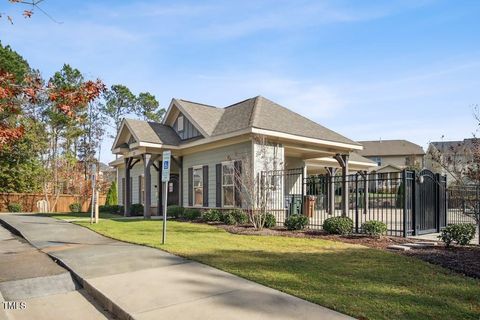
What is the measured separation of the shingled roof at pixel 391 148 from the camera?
179ft

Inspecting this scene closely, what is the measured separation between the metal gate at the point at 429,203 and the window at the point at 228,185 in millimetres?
7238

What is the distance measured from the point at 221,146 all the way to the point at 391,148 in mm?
45821

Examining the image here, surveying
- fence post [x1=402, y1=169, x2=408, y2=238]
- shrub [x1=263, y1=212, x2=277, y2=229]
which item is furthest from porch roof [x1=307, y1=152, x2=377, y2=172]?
fence post [x1=402, y1=169, x2=408, y2=238]

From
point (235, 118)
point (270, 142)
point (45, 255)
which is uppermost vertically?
point (235, 118)

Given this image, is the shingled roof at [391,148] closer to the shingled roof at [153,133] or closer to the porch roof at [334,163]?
the porch roof at [334,163]

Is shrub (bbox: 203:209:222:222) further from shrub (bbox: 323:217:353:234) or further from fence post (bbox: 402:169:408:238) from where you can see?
fence post (bbox: 402:169:408:238)

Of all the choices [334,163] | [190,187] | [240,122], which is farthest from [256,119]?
[334,163]

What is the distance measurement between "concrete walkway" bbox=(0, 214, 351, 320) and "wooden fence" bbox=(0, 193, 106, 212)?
25.0 meters

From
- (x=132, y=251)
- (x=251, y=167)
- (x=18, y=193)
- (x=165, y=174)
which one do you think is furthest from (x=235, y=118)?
(x=18, y=193)

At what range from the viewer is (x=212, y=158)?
1741 centimetres

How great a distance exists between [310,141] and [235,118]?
361cm

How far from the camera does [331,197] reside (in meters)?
18.5

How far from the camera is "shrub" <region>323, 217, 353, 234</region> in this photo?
1119 cm

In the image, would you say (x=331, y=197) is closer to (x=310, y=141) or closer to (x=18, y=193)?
(x=310, y=141)
